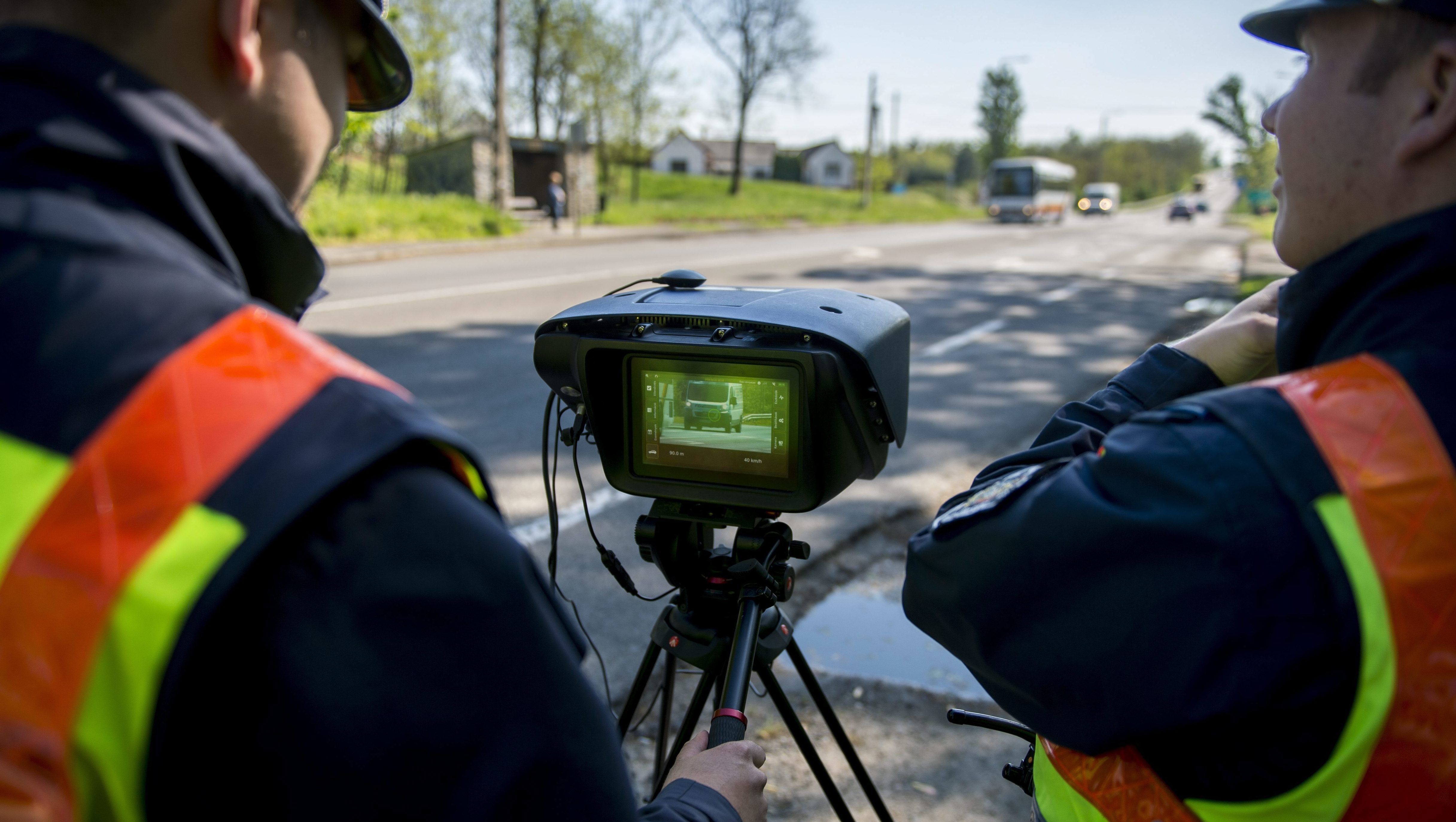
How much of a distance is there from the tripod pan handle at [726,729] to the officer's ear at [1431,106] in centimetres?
102

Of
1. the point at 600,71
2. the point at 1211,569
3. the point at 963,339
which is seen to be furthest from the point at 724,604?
the point at 600,71

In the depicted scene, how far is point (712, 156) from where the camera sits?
75500 mm

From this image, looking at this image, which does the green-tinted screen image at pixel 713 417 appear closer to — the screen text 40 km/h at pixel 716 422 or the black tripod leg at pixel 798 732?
the screen text 40 km/h at pixel 716 422

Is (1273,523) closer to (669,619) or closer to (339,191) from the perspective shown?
(669,619)

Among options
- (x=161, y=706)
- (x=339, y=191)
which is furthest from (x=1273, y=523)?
(x=339, y=191)

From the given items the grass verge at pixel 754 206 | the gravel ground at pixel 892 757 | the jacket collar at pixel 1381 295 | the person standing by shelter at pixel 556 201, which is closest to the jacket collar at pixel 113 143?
the jacket collar at pixel 1381 295

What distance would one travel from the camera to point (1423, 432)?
840 mm

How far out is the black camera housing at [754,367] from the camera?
58.1 inches

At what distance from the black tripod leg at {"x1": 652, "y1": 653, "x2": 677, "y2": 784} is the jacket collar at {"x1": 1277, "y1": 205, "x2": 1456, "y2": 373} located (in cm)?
125

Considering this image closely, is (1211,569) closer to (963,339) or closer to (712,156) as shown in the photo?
(963,339)

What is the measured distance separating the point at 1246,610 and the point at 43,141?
1.09m

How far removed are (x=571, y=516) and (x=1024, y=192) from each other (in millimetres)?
37576

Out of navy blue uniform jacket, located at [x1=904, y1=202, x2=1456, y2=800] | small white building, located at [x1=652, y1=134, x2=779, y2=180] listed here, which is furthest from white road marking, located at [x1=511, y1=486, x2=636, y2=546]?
small white building, located at [x1=652, y1=134, x2=779, y2=180]

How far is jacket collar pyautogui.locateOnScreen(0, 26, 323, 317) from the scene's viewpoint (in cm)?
71
